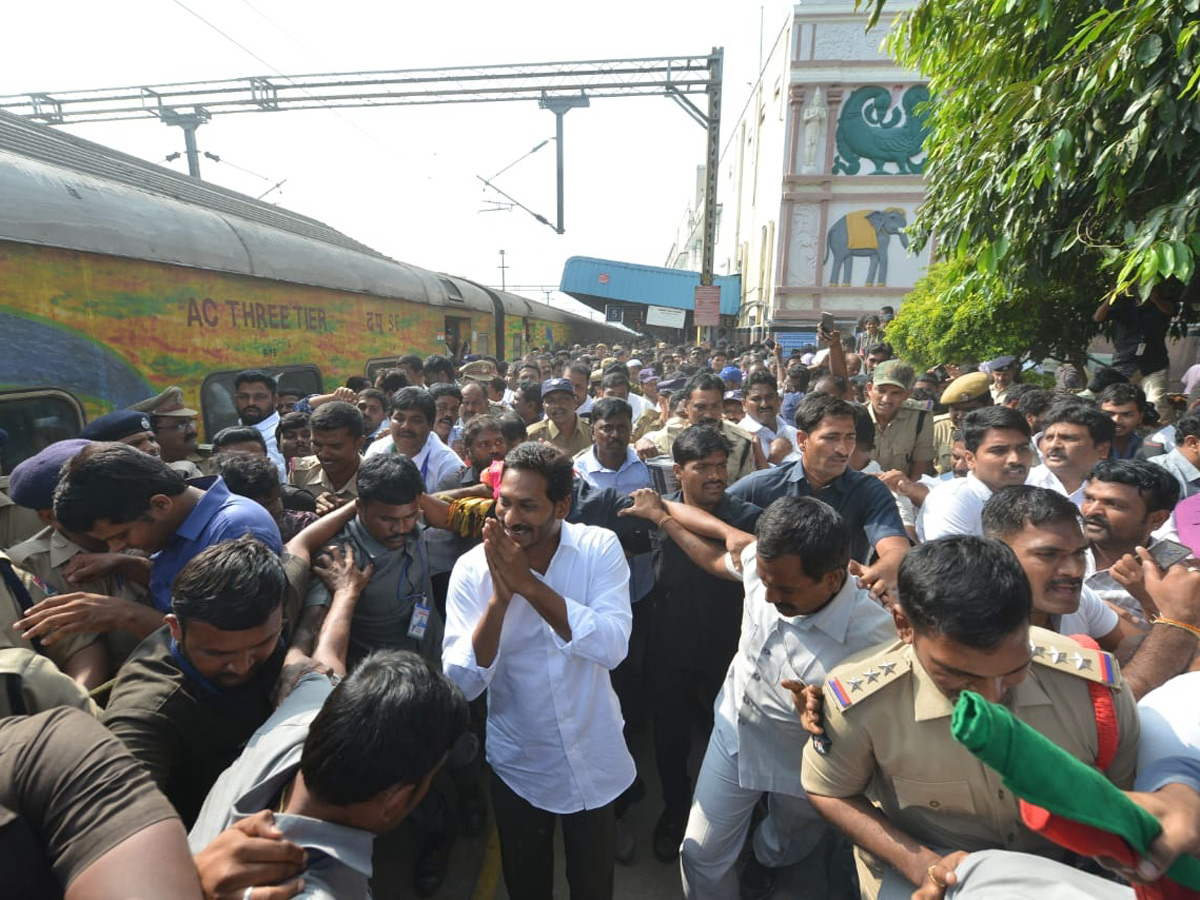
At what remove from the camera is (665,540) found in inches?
117

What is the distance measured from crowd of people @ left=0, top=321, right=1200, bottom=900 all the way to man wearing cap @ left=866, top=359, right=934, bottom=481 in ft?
3.04

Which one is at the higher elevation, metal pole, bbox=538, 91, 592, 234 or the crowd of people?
metal pole, bbox=538, 91, 592, 234

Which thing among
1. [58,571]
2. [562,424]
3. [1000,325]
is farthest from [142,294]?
[1000,325]

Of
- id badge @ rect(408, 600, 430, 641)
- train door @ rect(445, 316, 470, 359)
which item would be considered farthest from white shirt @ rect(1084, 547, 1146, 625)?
train door @ rect(445, 316, 470, 359)

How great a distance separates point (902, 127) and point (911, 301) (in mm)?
16127

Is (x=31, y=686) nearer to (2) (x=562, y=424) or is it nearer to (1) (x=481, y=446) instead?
(1) (x=481, y=446)

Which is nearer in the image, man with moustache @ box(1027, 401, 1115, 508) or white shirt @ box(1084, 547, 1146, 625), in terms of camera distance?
white shirt @ box(1084, 547, 1146, 625)

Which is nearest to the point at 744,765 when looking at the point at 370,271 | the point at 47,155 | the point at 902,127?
the point at 47,155

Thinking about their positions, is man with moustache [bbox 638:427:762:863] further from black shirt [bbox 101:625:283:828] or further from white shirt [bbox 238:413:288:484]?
white shirt [bbox 238:413:288:484]

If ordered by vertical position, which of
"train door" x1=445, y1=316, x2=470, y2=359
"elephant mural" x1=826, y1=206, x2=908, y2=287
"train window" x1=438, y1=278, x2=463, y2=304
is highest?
"elephant mural" x1=826, y1=206, x2=908, y2=287

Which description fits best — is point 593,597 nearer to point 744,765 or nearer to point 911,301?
point 744,765

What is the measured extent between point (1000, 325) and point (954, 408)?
2.68m

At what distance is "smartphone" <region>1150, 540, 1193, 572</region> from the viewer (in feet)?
6.45

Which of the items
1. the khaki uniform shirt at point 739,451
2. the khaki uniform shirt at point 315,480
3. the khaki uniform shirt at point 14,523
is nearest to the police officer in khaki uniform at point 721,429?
the khaki uniform shirt at point 739,451
